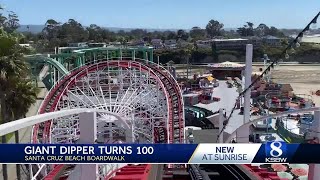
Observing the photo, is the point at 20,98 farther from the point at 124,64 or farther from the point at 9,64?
the point at 124,64

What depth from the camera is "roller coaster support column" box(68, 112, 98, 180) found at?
573 centimetres

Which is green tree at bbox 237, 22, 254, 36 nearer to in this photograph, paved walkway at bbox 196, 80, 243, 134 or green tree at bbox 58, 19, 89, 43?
green tree at bbox 58, 19, 89, 43

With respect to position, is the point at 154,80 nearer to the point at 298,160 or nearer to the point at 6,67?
the point at 6,67

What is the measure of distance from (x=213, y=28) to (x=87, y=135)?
6852 inches

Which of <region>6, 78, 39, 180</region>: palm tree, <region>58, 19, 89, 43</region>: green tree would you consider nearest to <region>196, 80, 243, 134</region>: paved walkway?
<region>6, 78, 39, 180</region>: palm tree

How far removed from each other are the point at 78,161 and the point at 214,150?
168 cm

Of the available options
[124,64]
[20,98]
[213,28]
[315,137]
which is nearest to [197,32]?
[213,28]

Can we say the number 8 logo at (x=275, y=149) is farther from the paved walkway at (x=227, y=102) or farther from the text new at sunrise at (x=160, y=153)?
the paved walkway at (x=227, y=102)

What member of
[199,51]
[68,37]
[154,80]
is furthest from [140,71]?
[68,37]

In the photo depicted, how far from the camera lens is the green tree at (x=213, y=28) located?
174750 mm

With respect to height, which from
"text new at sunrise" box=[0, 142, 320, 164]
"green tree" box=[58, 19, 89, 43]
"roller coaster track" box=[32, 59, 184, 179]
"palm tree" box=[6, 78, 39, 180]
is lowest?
"roller coaster track" box=[32, 59, 184, 179]

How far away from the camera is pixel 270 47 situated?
100 metres

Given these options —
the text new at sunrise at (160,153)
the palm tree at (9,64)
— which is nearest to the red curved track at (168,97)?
the palm tree at (9,64)

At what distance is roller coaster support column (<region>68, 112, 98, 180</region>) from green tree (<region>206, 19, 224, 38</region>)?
561 ft
